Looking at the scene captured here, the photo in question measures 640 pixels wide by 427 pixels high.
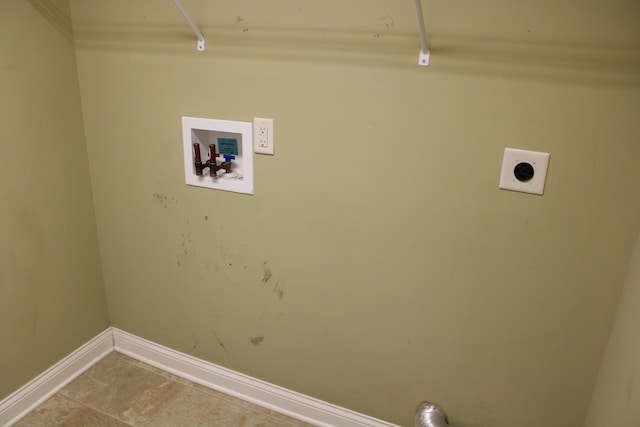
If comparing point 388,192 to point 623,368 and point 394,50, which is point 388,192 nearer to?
point 394,50

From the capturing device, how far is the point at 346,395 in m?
1.58

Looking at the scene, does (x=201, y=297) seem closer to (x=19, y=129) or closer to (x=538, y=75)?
(x=19, y=129)

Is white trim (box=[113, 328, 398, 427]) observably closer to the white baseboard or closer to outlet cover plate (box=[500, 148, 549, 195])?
the white baseboard

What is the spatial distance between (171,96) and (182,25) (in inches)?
9.8

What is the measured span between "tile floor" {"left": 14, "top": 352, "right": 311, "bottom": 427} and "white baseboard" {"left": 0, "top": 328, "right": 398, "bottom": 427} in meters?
0.03

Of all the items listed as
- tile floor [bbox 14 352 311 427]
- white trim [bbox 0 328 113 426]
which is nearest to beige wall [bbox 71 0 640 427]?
tile floor [bbox 14 352 311 427]

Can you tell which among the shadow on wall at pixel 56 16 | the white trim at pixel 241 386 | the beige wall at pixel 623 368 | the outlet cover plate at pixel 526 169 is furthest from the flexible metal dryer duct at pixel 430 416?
the shadow on wall at pixel 56 16

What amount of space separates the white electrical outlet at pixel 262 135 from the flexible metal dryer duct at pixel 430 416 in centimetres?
105

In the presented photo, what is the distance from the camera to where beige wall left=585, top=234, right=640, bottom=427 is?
3.24ft

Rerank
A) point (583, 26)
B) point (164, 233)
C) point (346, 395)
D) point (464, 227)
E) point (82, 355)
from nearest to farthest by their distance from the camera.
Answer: point (583, 26) → point (464, 227) → point (346, 395) → point (164, 233) → point (82, 355)

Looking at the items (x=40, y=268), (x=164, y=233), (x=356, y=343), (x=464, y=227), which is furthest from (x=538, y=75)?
(x=40, y=268)

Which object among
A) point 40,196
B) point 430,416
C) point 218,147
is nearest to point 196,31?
point 218,147

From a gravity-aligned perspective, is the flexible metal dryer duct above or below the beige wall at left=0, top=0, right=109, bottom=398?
below

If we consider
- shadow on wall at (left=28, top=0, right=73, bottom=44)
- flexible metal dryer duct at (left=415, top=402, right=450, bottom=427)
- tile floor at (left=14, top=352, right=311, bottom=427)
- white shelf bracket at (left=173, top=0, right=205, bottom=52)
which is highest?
shadow on wall at (left=28, top=0, right=73, bottom=44)
